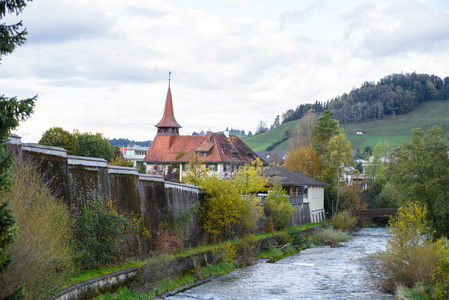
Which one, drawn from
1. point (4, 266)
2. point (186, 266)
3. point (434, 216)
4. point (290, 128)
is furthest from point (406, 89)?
point (4, 266)

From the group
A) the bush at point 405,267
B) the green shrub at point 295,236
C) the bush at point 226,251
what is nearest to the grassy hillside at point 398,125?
the green shrub at point 295,236

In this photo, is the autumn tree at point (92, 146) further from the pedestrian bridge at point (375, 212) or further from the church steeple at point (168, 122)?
the pedestrian bridge at point (375, 212)

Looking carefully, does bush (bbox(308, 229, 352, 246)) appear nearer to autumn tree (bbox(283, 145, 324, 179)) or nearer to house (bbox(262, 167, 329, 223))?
house (bbox(262, 167, 329, 223))

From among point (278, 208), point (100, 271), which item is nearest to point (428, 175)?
point (278, 208)

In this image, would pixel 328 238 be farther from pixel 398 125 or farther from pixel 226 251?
pixel 398 125

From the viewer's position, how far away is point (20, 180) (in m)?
12.2

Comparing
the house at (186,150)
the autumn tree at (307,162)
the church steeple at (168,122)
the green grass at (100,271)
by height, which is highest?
the church steeple at (168,122)

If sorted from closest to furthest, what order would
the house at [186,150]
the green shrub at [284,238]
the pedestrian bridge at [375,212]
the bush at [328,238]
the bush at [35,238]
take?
the bush at [35,238] → the green shrub at [284,238] → the bush at [328,238] → the pedestrian bridge at [375,212] → the house at [186,150]

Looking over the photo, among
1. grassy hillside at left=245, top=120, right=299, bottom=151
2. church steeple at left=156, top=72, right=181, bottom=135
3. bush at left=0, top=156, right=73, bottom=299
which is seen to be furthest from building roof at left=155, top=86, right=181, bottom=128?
grassy hillside at left=245, top=120, right=299, bottom=151

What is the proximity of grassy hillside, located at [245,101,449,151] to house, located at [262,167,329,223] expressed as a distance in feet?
290

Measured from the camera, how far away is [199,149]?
7225 centimetres

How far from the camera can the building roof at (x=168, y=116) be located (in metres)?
79.4

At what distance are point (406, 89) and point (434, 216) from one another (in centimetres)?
18072

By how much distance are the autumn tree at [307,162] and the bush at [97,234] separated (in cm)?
5018
